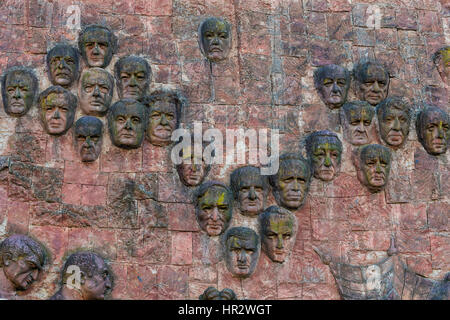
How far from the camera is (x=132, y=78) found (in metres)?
14.2

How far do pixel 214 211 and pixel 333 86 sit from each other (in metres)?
2.54

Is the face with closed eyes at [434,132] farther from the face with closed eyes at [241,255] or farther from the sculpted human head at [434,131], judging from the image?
the face with closed eyes at [241,255]

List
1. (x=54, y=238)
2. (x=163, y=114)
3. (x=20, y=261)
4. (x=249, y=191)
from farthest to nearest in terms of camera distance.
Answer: (x=163, y=114), (x=249, y=191), (x=54, y=238), (x=20, y=261)

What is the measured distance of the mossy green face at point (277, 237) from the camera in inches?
531

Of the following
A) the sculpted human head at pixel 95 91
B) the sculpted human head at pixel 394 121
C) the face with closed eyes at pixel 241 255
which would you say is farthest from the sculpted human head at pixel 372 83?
the sculpted human head at pixel 95 91

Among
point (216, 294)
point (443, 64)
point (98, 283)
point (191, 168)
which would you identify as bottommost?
point (216, 294)

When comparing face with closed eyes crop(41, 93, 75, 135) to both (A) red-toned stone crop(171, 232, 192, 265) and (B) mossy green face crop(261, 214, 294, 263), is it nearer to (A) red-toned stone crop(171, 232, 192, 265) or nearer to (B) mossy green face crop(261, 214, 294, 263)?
(A) red-toned stone crop(171, 232, 192, 265)

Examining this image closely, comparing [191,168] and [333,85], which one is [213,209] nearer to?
[191,168]

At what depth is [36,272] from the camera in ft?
42.7

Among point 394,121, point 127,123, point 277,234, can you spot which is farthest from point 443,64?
point 127,123

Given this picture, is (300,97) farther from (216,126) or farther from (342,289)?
(342,289)

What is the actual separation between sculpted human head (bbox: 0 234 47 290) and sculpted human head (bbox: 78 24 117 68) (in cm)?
276

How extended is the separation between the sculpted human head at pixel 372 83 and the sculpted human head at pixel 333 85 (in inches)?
7.5

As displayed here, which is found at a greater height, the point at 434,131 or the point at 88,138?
the point at 434,131
